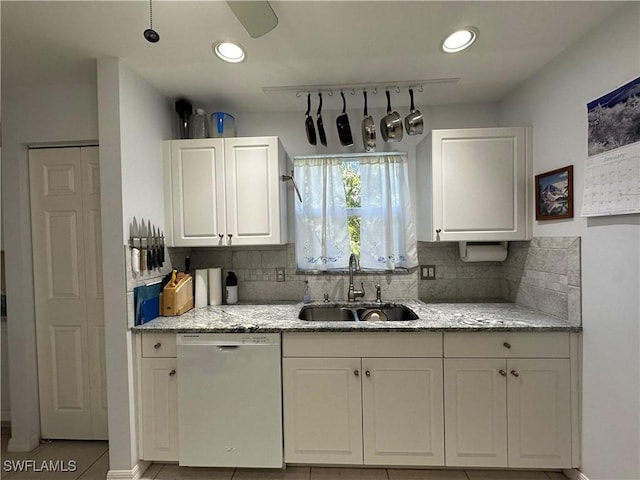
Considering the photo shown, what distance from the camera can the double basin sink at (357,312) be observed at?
2372mm

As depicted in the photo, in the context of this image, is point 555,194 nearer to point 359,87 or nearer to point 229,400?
point 359,87

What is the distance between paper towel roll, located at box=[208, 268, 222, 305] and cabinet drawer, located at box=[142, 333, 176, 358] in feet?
1.74

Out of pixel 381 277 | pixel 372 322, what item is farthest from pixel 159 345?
pixel 381 277

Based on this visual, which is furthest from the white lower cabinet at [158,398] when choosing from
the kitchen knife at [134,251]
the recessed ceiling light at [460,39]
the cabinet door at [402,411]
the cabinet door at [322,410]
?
the recessed ceiling light at [460,39]

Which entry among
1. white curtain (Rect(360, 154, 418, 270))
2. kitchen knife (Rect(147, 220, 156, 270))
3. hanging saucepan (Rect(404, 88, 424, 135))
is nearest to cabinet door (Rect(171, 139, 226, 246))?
kitchen knife (Rect(147, 220, 156, 270))

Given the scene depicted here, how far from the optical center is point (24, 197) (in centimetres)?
219

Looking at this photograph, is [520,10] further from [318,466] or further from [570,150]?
[318,466]

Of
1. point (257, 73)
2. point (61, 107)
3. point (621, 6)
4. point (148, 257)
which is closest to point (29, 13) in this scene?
point (61, 107)

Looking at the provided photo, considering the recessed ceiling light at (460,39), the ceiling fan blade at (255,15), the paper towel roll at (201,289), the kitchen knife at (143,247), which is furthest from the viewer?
the paper towel roll at (201,289)

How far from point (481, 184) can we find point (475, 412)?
1.38 m

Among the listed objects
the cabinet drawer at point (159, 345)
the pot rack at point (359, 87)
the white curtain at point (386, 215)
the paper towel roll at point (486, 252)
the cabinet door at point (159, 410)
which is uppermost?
the pot rack at point (359, 87)

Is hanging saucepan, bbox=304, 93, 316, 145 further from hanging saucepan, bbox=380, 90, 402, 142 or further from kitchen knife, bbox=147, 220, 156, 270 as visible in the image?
kitchen knife, bbox=147, 220, 156, 270

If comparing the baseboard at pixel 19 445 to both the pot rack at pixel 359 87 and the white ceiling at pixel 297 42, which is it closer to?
the white ceiling at pixel 297 42

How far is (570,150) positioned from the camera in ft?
5.82
